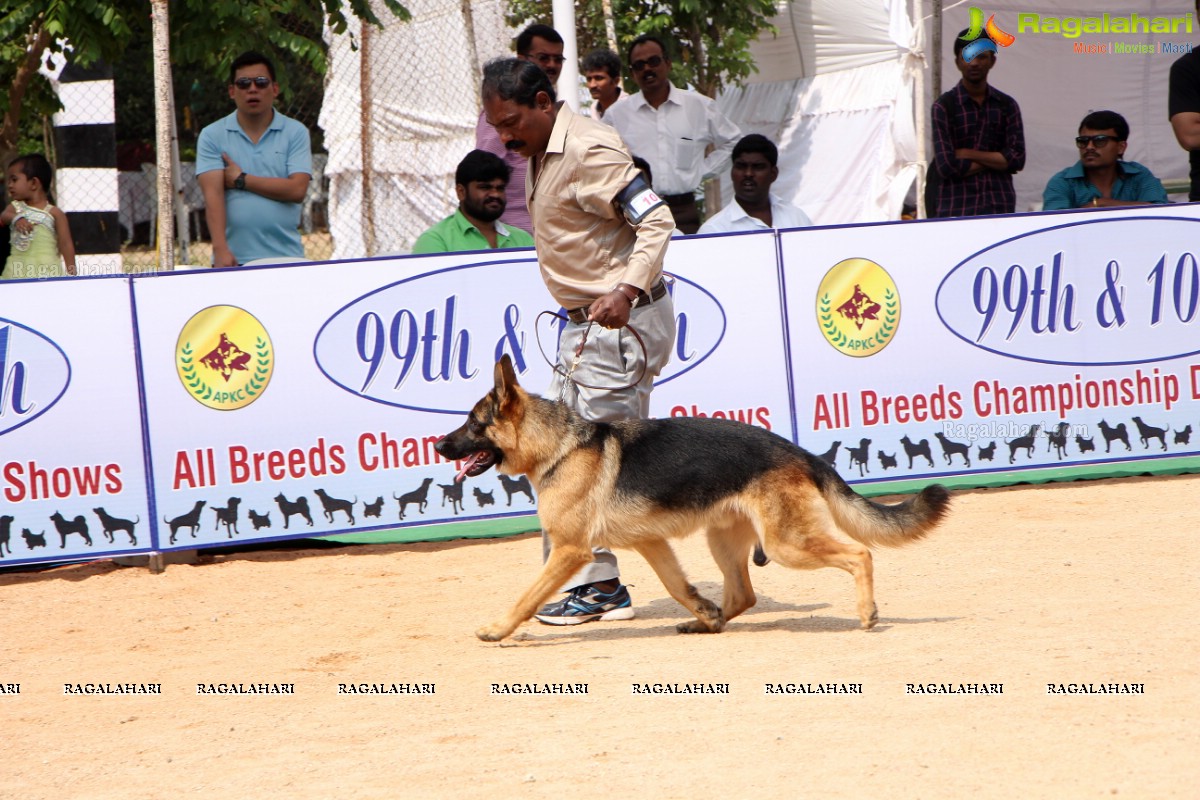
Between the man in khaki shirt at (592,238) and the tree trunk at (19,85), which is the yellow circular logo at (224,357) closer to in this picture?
the man in khaki shirt at (592,238)

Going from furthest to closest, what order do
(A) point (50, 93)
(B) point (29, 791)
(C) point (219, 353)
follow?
1. (A) point (50, 93)
2. (C) point (219, 353)
3. (B) point (29, 791)

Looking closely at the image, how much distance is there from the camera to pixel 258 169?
7.92 meters

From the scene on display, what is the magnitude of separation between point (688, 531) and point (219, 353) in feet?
10.7

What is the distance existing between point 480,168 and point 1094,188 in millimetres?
4612

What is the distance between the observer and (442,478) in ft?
23.6

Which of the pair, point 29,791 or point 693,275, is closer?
→ point 29,791

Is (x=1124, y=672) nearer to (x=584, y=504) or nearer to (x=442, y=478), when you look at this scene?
(x=584, y=504)

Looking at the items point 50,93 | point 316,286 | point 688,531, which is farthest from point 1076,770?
point 50,93

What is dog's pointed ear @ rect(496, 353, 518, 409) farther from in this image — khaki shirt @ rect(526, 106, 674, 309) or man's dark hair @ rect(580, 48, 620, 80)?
man's dark hair @ rect(580, 48, 620, 80)

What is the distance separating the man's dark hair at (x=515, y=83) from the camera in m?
4.92

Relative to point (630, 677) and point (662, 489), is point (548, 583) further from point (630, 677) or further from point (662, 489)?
point (630, 677)

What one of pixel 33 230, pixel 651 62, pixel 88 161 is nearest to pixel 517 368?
pixel 651 62

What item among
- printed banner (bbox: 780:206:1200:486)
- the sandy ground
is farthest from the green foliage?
the sandy ground

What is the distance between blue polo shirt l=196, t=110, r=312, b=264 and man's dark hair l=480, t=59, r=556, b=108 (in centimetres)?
335
